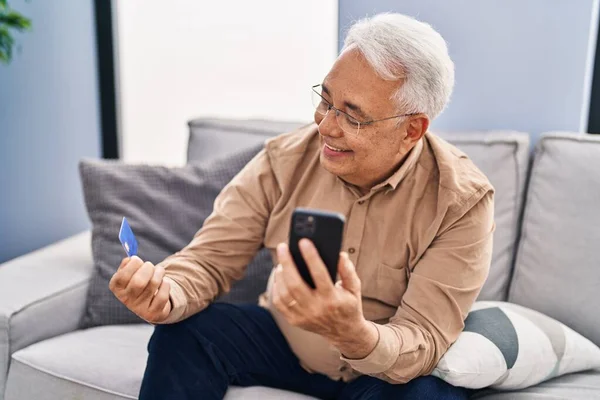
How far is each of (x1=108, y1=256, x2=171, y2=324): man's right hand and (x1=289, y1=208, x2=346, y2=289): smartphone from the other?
1.11ft

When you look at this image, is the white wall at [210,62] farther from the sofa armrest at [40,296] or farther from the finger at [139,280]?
the finger at [139,280]

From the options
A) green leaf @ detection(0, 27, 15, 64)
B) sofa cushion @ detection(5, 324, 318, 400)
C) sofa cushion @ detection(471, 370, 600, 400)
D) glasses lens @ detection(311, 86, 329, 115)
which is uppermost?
green leaf @ detection(0, 27, 15, 64)

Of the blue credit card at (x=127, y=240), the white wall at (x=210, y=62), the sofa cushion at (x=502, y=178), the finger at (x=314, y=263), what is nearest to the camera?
the finger at (x=314, y=263)

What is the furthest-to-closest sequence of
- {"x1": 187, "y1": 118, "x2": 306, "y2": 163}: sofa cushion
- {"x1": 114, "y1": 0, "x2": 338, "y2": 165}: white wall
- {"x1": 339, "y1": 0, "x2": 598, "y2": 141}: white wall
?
{"x1": 114, "y1": 0, "x2": 338, "y2": 165}: white wall, {"x1": 187, "y1": 118, "x2": 306, "y2": 163}: sofa cushion, {"x1": 339, "y1": 0, "x2": 598, "y2": 141}: white wall

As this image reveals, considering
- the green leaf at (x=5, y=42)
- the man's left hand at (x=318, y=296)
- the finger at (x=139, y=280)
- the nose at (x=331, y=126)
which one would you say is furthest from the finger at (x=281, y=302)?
the green leaf at (x=5, y=42)

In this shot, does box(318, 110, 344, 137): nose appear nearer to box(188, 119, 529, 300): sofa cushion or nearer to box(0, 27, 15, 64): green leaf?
box(188, 119, 529, 300): sofa cushion

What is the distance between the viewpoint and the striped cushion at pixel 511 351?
1.25m

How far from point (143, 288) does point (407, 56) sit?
24.8 inches

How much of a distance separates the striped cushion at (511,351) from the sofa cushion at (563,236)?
0.42 ft

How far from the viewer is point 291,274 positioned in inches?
37.3

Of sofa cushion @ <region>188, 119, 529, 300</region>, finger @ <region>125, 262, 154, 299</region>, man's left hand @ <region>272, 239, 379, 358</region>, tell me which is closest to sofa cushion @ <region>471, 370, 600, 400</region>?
sofa cushion @ <region>188, 119, 529, 300</region>

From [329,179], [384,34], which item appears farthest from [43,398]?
[384,34]

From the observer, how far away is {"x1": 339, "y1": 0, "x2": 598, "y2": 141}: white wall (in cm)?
181

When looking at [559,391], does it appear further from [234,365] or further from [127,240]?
[127,240]
